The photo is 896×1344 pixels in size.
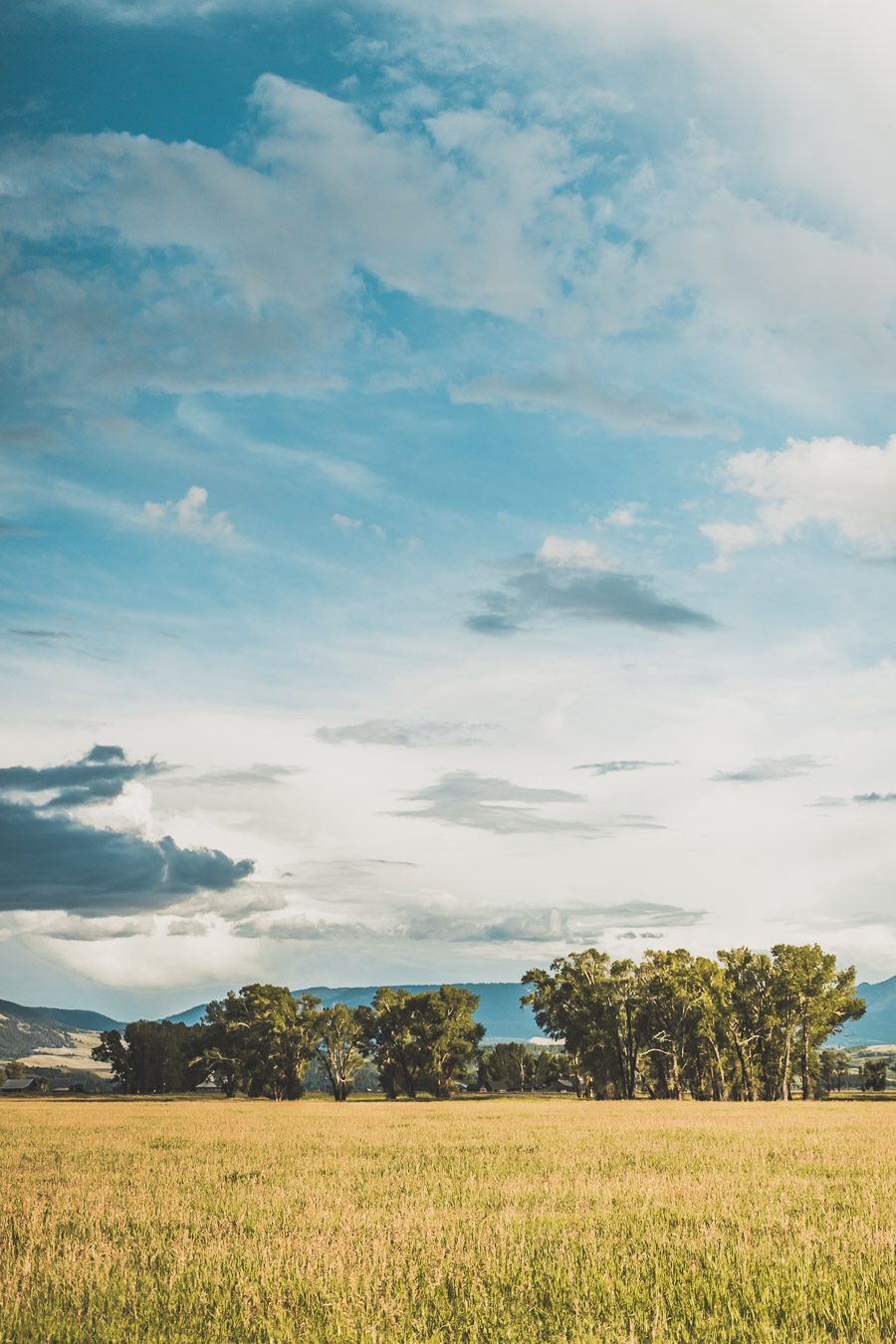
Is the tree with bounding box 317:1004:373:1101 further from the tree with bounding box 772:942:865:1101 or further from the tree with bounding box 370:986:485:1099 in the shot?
the tree with bounding box 772:942:865:1101

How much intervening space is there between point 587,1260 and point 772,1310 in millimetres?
3041

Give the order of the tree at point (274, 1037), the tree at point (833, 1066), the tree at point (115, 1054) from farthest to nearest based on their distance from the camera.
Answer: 1. the tree at point (833, 1066)
2. the tree at point (115, 1054)
3. the tree at point (274, 1037)

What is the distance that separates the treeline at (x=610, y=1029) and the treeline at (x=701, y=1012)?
14cm

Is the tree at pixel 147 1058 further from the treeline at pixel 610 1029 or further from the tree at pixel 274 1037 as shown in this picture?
the tree at pixel 274 1037

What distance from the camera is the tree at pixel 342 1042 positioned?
113 m

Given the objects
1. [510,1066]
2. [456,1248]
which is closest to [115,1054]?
[510,1066]

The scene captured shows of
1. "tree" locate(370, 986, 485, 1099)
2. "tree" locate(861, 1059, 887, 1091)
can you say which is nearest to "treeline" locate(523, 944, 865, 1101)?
"tree" locate(370, 986, 485, 1099)

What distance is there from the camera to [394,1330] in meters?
10.1

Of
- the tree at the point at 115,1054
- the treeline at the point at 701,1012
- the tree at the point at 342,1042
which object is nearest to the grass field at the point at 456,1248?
the treeline at the point at 701,1012

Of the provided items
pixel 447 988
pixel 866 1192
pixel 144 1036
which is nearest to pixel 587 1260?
pixel 866 1192

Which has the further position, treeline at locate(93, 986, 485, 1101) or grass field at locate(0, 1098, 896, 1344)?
treeline at locate(93, 986, 485, 1101)

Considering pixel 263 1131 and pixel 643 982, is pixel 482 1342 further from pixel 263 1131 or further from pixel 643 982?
pixel 643 982

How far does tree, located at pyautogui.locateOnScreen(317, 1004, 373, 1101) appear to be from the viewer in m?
113

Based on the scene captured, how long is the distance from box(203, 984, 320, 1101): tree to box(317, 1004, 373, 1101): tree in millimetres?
1547
